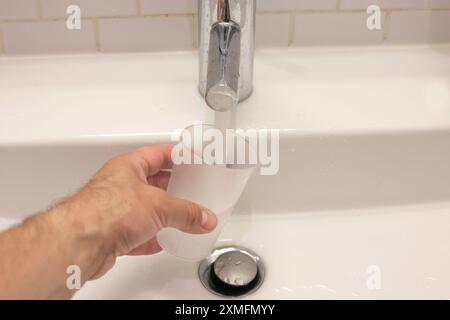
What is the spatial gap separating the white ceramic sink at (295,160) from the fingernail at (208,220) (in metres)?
0.11

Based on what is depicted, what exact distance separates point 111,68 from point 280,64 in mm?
190

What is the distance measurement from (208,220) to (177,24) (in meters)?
0.28

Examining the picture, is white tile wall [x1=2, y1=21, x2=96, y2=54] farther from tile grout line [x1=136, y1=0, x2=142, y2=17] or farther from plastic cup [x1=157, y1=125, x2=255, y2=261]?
plastic cup [x1=157, y1=125, x2=255, y2=261]

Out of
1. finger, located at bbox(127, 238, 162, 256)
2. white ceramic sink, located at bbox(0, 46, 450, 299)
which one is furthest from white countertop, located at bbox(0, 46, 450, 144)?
finger, located at bbox(127, 238, 162, 256)

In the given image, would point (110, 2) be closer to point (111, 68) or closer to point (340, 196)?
point (111, 68)

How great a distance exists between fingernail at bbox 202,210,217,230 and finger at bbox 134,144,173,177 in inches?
2.6

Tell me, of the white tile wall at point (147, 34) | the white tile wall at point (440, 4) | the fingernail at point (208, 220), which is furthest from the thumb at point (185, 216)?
the white tile wall at point (440, 4)

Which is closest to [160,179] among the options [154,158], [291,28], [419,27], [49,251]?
[154,158]

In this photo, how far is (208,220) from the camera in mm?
434

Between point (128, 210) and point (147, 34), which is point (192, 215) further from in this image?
point (147, 34)

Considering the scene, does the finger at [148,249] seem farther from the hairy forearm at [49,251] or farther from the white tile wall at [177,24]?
the white tile wall at [177,24]

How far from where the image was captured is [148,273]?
1.76ft
